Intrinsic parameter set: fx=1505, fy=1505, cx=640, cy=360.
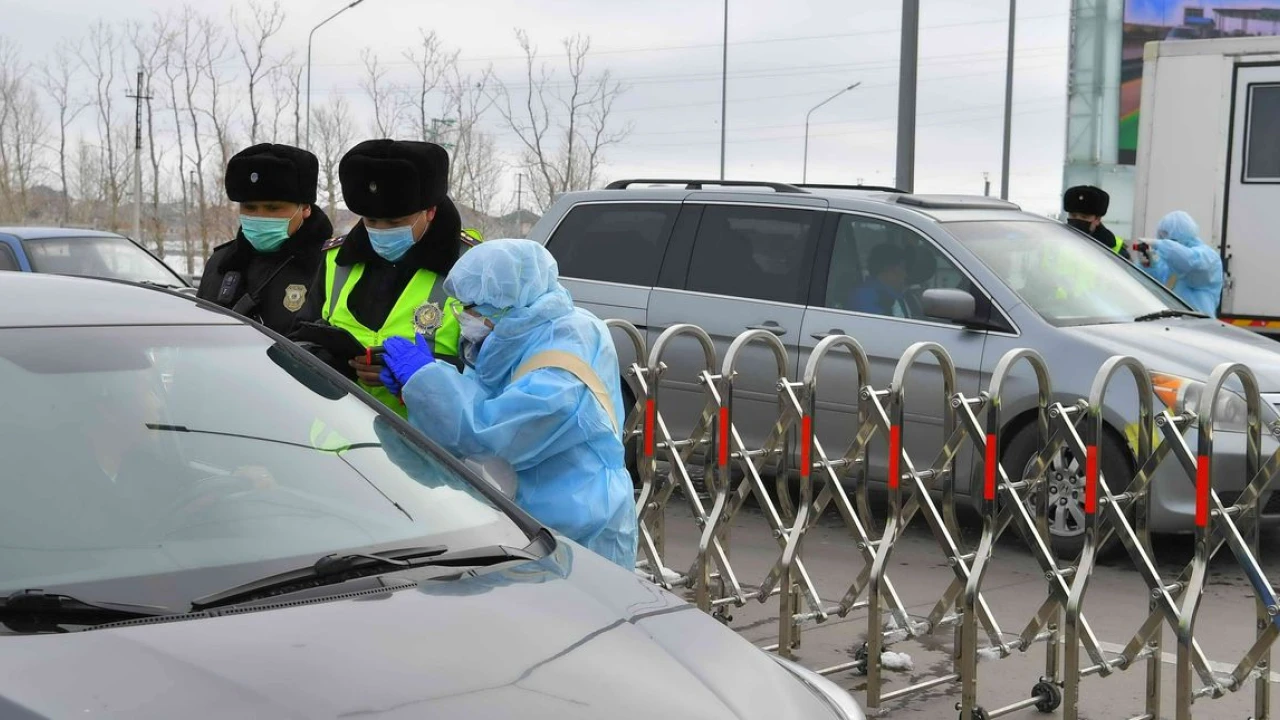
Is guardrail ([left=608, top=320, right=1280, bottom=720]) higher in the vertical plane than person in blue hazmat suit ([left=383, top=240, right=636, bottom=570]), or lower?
lower

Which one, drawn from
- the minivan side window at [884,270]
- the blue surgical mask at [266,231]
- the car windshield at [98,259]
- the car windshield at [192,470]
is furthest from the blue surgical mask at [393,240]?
the car windshield at [98,259]

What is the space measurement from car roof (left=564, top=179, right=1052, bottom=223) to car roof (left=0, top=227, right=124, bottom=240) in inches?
211

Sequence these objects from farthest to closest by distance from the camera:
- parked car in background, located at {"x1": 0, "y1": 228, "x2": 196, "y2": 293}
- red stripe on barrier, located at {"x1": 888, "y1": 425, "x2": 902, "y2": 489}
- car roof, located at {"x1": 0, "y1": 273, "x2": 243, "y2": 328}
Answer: parked car in background, located at {"x1": 0, "y1": 228, "x2": 196, "y2": 293} < red stripe on barrier, located at {"x1": 888, "y1": 425, "x2": 902, "y2": 489} < car roof, located at {"x1": 0, "y1": 273, "x2": 243, "y2": 328}

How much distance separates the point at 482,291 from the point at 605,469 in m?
0.61

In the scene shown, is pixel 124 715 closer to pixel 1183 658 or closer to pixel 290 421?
pixel 290 421

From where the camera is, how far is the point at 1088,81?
1052 inches

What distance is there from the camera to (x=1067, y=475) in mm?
7582

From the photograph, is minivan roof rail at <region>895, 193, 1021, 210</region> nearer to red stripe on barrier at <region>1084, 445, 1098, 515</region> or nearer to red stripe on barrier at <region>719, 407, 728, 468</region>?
red stripe on barrier at <region>719, 407, 728, 468</region>

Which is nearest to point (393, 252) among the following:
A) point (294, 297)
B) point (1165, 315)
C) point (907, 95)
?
point (294, 297)

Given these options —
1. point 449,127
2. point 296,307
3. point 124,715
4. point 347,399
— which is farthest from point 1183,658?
point 449,127

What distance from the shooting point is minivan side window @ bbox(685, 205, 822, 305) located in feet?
27.9

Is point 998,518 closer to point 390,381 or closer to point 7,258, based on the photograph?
point 390,381

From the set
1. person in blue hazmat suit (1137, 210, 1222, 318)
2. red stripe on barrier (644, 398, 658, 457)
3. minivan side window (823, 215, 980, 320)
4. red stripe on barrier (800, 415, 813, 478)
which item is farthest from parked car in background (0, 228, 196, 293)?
red stripe on barrier (800, 415, 813, 478)

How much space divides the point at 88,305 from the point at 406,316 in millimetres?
1444
